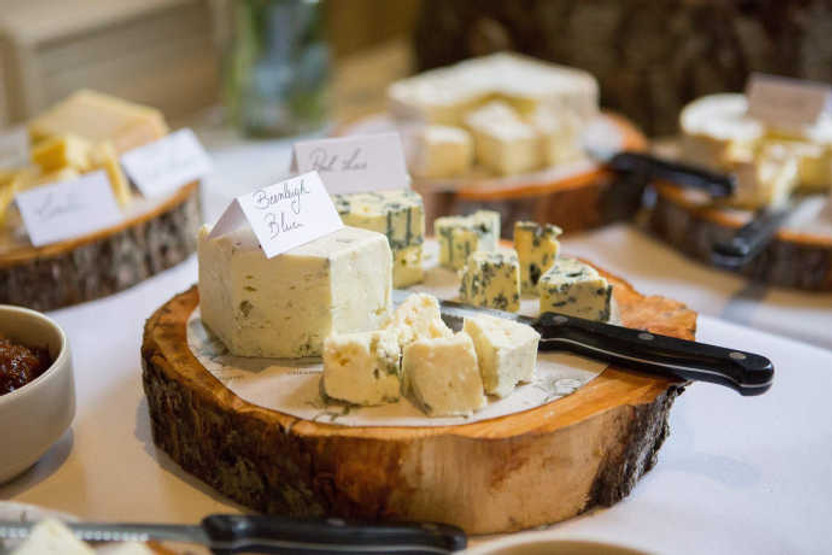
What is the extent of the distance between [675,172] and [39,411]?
164 centimetres

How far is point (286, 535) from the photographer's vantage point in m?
1.14

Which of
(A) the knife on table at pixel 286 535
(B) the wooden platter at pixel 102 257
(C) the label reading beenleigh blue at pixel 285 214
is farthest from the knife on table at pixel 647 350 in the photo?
(B) the wooden platter at pixel 102 257

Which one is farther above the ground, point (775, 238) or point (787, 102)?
point (787, 102)

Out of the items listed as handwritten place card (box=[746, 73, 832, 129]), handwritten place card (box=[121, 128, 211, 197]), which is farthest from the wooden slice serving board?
handwritten place card (box=[746, 73, 832, 129])

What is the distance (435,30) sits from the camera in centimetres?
337

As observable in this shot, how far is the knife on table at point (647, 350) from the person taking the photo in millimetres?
1261

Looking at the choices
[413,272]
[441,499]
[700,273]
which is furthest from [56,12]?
[441,499]

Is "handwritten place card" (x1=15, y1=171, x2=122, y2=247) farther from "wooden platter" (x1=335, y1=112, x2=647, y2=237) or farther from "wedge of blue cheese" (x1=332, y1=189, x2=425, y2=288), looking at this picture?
"wooden platter" (x1=335, y1=112, x2=647, y2=237)

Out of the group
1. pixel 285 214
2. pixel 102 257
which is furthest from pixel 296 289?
pixel 102 257

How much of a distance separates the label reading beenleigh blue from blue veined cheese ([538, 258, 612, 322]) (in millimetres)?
351

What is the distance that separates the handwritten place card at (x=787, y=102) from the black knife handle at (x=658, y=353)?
1.28 meters

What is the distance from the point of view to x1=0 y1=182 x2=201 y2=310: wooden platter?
73.2 inches

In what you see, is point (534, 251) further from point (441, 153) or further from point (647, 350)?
point (441, 153)

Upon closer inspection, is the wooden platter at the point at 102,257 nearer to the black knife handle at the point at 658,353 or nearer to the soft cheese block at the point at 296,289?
the soft cheese block at the point at 296,289
